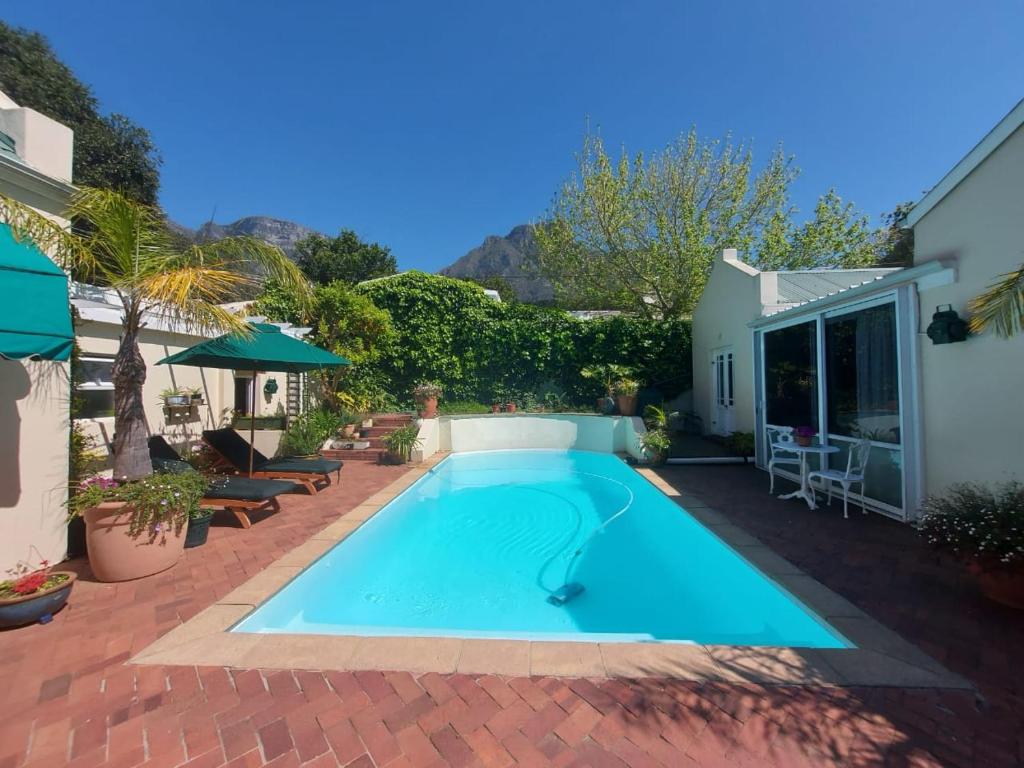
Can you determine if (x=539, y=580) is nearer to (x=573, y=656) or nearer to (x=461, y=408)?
(x=573, y=656)

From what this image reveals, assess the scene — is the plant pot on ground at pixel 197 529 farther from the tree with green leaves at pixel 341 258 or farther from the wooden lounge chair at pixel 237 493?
the tree with green leaves at pixel 341 258

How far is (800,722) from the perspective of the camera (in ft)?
7.95

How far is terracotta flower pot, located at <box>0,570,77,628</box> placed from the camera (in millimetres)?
3301

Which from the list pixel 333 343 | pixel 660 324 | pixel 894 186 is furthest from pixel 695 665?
pixel 894 186

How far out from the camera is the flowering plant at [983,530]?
11.2 ft

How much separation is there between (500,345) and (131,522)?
1225 cm

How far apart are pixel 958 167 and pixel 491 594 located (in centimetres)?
761

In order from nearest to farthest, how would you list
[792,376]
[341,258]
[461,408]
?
[792,376] < [461,408] < [341,258]

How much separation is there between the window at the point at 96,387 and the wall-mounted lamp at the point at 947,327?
12074 millimetres

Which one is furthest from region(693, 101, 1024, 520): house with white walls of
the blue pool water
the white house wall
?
the blue pool water

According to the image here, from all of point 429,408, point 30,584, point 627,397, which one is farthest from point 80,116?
point 627,397

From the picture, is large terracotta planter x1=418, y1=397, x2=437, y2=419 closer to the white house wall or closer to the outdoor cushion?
the outdoor cushion

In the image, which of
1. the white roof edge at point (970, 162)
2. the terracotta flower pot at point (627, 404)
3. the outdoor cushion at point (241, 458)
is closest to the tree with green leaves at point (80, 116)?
the outdoor cushion at point (241, 458)

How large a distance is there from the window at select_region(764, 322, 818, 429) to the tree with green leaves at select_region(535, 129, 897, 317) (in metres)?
8.65
